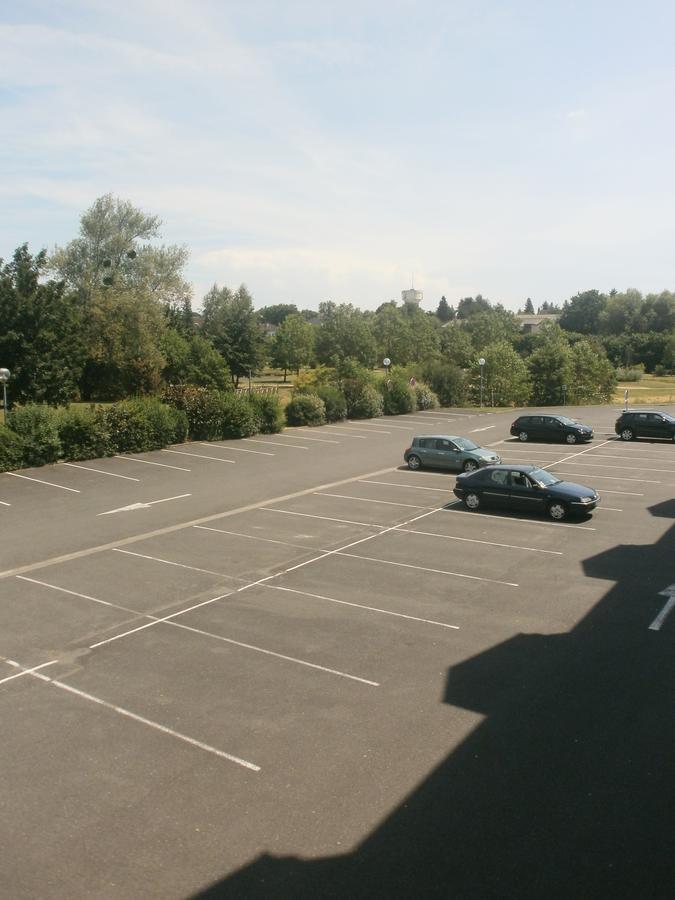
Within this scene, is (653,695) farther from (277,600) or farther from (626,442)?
(626,442)

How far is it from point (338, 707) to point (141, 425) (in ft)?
79.4

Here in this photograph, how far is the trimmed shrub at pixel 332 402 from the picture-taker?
44031 mm

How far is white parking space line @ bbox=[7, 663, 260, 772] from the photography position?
27.1 ft

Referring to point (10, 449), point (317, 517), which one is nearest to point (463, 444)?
point (317, 517)

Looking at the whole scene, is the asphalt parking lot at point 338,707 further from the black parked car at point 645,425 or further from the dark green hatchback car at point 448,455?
the black parked car at point 645,425

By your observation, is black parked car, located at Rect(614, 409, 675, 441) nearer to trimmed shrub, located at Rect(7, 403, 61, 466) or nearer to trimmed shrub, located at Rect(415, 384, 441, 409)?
trimmed shrub, located at Rect(415, 384, 441, 409)

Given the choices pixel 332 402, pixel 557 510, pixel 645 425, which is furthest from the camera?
pixel 332 402

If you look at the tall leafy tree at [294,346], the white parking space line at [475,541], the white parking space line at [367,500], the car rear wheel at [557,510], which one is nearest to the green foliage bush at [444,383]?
the tall leafy tree at [294,346]

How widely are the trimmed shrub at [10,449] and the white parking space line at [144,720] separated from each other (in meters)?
17.6

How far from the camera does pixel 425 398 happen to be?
172ft

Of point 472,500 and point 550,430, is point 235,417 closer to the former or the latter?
point 550,430

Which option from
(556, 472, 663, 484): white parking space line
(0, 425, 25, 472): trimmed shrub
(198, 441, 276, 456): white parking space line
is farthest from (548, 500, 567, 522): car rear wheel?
(0, 425, 25, 472): trimmed shrub

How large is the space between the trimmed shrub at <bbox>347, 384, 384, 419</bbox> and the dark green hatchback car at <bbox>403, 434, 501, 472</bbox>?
18.0 meters

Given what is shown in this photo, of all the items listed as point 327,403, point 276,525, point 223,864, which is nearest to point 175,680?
point 223,864
